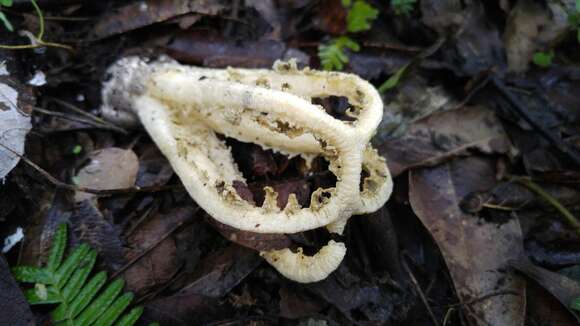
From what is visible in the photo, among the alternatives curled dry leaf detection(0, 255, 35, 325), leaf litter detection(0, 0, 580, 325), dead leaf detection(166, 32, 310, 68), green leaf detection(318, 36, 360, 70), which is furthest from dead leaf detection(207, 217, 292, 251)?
green leaf detection(318, 36, 360, 70)

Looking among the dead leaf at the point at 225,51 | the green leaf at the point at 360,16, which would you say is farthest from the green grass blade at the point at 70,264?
the green leaf at the point at 360,16

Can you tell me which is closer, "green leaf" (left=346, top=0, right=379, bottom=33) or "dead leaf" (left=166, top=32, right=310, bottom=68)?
"dead leaf" (left=166, top=32, right=310, bottom=68)

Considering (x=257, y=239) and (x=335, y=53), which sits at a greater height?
(x=335, y=53)

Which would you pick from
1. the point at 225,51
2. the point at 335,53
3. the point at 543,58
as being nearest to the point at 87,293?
the point at 225,51

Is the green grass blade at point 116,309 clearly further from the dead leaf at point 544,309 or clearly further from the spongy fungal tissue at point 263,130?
the dead leaf at point 544,309

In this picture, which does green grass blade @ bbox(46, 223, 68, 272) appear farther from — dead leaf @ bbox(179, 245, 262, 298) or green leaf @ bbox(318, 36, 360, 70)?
green leaf @ bbox(318, 36, 360, 70)

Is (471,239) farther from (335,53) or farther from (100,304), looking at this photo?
(100,304)
